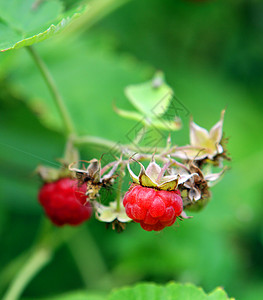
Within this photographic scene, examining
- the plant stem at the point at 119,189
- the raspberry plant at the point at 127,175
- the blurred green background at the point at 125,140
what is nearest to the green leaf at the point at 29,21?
the raspberry plant at the point at 127,175

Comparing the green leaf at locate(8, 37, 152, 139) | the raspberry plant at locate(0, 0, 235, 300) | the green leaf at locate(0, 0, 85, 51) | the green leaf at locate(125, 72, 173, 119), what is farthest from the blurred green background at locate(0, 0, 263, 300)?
the green leaf at locate(0, 0, 85, 51)

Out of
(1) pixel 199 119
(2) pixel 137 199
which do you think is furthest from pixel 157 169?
(1) pixel 199 119

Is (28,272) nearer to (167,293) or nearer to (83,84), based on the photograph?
(167,293)

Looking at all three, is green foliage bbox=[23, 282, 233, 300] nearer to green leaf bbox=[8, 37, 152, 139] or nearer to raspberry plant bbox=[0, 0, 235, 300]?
raspberry plant bbox=[0, 0, 235, 300]

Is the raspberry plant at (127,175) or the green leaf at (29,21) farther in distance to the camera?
the green leaf at (29,21)

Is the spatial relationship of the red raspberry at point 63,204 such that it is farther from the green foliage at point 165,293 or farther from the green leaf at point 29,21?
the green leaf at point 29,21

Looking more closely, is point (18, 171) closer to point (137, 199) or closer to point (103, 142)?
point (103, 142)

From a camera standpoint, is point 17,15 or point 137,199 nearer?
point 137,199
